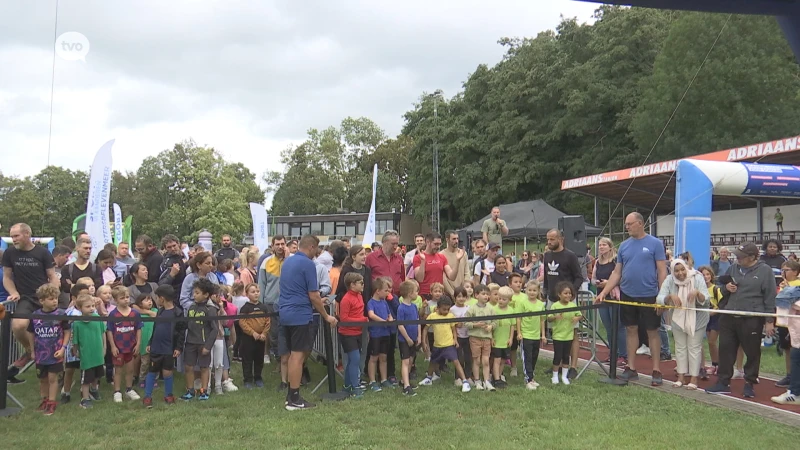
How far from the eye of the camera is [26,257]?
6566 mm

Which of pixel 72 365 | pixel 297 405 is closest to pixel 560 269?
pixel 297 405

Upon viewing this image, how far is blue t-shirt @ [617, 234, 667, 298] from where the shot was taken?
278 inches

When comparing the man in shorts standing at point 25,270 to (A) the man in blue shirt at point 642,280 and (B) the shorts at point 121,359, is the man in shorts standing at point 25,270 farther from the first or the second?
(A) the man in blue shirt at point 642,280

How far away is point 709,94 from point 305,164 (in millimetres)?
42840

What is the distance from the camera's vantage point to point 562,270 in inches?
306

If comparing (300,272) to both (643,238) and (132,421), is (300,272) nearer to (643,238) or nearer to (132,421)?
(132,421)

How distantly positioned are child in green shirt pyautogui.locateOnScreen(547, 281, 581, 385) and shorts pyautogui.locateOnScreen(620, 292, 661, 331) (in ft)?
1.85

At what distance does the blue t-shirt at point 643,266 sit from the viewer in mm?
7066

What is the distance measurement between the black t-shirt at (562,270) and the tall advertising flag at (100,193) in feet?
30.6

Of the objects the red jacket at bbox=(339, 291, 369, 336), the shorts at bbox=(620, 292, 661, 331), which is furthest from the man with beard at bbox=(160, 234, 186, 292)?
the shorts at bbox=(620, 292, 661, 331)

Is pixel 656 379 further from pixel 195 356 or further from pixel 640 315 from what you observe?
pixel 195 356

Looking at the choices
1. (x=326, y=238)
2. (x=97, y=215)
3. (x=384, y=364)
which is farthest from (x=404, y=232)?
(x=384, y=364)

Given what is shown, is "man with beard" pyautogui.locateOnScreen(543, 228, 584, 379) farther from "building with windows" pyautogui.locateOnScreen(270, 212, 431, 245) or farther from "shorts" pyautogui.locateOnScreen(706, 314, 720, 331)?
"building with windows" pyautogui.locateOnScreen(270, 212, 431, 245)

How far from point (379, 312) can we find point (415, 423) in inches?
66.8
